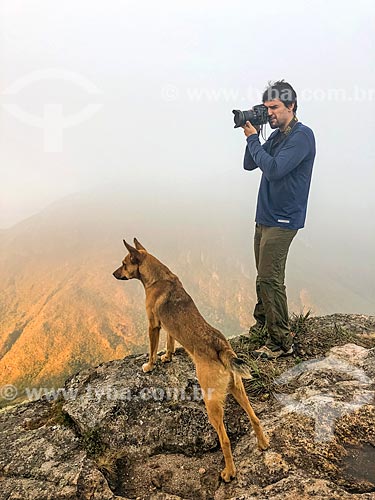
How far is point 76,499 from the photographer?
10.8 feet

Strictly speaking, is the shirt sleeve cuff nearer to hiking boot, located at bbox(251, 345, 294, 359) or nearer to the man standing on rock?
the man standing on rock

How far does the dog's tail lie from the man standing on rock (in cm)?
190

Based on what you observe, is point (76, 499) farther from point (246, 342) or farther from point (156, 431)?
point (246, 342)

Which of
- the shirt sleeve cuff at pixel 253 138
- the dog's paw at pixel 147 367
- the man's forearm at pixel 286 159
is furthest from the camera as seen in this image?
the shirt sleeve cuff at pixel 253 138

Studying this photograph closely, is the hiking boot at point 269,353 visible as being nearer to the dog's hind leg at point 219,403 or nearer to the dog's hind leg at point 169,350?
the dog's hind leg at point 169,350

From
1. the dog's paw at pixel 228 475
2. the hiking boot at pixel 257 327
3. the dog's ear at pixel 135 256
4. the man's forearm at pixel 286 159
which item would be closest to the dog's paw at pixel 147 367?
the dog's ear at pixel 135 256

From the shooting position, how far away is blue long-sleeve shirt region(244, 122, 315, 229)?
473cm

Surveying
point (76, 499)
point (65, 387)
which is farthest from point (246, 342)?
point (76, 499)

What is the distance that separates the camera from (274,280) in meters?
5.23

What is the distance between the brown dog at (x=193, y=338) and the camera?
347 centimetres

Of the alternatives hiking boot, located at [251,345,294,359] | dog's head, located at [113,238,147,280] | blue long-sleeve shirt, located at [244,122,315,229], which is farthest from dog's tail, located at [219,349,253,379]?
blue long-sleeve shirt, located at [244,122,315,229]

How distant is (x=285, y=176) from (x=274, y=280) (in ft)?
4.90

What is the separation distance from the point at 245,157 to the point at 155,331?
124 inches

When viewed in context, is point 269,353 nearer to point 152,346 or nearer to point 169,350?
point 169,350
